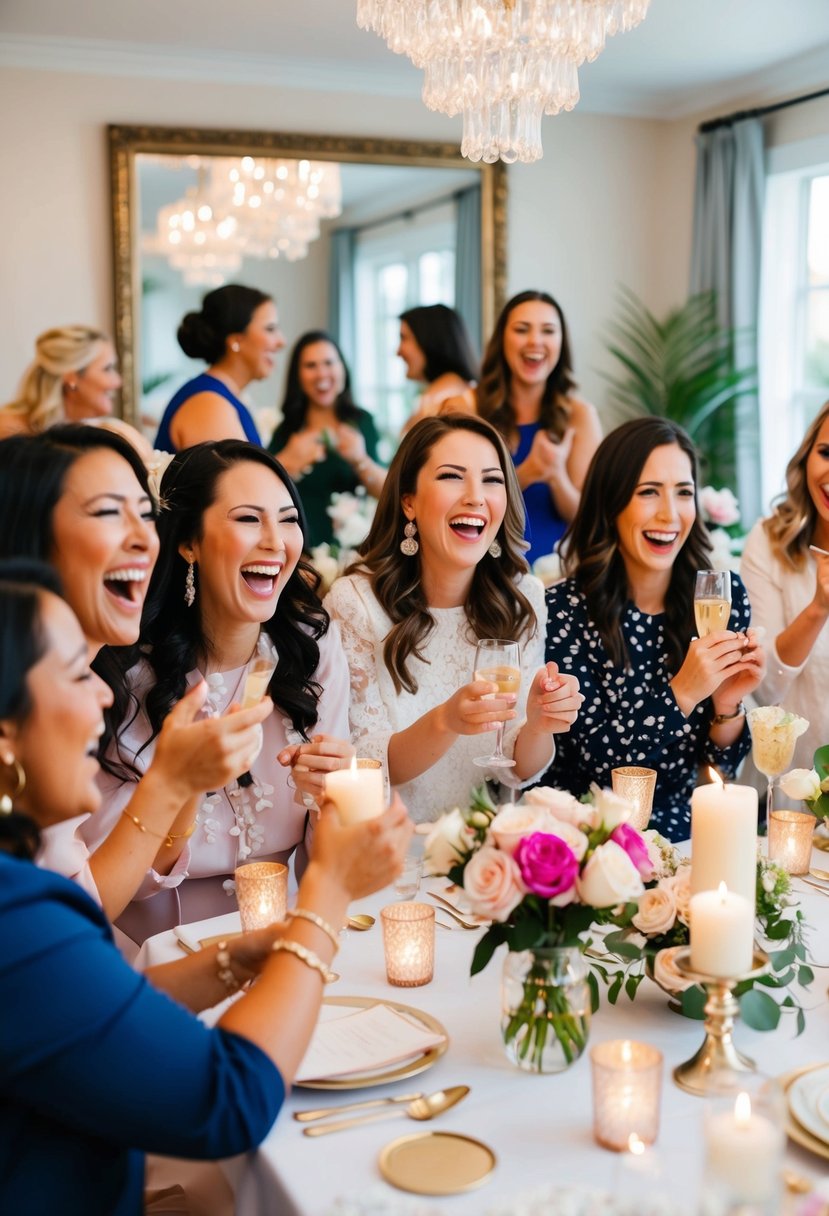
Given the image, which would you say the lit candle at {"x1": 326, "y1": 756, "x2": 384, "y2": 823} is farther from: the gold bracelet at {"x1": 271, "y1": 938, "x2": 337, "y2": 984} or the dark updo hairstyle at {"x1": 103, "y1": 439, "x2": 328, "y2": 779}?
the dark updo hairstyle at {"x1": 103, "y1": 439, "x2": 328, "y2": 779}

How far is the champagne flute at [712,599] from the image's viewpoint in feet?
8.11

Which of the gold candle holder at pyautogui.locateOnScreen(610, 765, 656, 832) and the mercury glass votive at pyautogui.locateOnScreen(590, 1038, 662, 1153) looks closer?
the mercury glass votive at pyautogui.locateOnScreen(590, 1038, 662, 1153)

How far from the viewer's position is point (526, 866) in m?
1.31

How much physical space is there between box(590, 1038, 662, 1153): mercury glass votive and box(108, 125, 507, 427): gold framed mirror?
494 centimetres

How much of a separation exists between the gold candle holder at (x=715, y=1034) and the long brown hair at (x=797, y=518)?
2004 millimetres

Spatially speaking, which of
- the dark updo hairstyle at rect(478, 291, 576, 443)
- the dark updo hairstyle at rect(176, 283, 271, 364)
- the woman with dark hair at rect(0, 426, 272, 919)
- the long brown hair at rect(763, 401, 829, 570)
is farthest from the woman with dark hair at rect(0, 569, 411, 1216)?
the dark updo hairstyle at rect(176, 283, 271, 364)

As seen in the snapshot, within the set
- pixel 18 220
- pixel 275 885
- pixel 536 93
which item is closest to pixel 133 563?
pixel 275 885

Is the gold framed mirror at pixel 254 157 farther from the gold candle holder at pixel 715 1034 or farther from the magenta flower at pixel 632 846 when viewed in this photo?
the gold candle holder at pixel 715 1034

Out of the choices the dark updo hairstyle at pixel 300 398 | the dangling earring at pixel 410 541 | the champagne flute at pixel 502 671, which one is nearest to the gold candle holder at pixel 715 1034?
the champagne flute at pixel 502 671

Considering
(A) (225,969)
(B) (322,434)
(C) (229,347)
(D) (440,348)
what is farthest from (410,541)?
(B) (322,434)

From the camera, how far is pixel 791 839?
2.01 metres

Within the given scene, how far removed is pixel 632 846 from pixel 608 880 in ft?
0.35

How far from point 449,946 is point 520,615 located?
1.18 meters

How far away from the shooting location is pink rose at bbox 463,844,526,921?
130 centimetres
